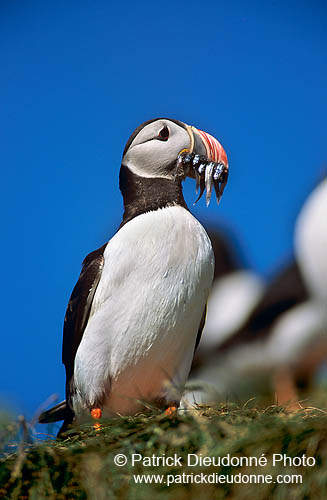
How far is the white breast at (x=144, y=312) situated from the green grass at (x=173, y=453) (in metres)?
0.40

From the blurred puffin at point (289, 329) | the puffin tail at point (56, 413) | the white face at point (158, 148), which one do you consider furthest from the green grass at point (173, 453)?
the blurred puffin at point (289, 329)

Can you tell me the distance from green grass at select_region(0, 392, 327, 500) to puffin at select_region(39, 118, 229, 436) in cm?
39

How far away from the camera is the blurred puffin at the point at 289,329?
1.69 metres

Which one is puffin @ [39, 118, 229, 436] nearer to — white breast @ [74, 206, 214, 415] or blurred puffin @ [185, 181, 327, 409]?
white breast @ [74, 206, 214, 415]

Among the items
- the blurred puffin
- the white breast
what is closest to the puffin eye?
the white breast

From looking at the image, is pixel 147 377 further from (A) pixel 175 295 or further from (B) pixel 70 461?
(B) pixel 70 461

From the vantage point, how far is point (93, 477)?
0.54 metres

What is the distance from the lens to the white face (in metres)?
1.14

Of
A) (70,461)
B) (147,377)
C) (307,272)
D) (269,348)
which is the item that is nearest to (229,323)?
(269,348)

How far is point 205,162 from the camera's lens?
113 cm

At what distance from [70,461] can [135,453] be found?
77mm

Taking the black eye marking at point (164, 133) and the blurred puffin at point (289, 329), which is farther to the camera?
the blurred puffin at point (289, 329)

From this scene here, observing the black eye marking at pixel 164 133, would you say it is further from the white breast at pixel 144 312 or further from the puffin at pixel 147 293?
the white breast at pixel 144 312

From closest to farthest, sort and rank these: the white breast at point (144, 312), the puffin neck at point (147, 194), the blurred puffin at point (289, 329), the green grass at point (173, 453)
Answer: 1. the green grass at point (173, 453)
2. the white breast at point (144, 312)
3. the puffin neck at point (147, 194)
4. the blurred puffin at point (289, 329)
